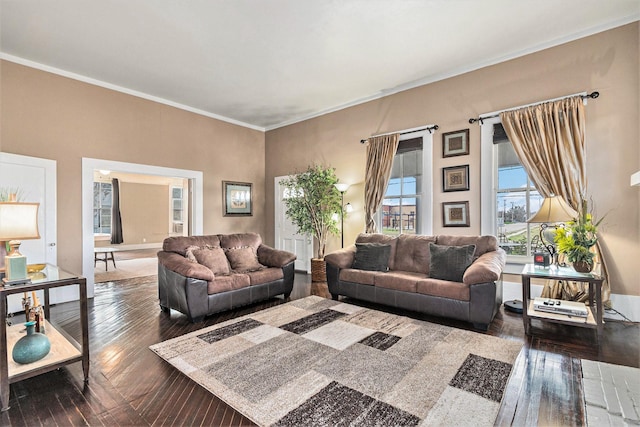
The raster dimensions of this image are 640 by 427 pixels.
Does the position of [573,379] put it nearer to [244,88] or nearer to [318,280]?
[318,280]

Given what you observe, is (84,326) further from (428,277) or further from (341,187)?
(341,187)

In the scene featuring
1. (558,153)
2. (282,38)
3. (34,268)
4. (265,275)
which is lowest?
(265,275)

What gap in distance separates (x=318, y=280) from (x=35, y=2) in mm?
4942

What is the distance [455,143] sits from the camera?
4.65 meters

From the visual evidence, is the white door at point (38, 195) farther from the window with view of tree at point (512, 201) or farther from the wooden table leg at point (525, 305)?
the window with view of tree at point (512, 201)

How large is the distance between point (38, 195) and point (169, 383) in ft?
11.9

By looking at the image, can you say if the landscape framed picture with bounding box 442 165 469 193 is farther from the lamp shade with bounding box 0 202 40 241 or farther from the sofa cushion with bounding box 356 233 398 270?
the lamp shade with bounding box 0 202 40 241

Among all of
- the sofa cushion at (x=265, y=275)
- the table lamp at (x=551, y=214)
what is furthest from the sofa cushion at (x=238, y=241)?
the table lamp at (x=551, y=214)

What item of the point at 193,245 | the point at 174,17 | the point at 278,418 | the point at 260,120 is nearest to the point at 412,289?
the point at 278,418

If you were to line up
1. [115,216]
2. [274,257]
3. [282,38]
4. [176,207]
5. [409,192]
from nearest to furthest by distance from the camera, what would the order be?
[282,38]
[274,257]
[409,192]
[115,216]
[176,207]

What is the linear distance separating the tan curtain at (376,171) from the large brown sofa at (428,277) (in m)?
0.63

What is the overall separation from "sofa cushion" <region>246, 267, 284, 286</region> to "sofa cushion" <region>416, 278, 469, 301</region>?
1.87 meters

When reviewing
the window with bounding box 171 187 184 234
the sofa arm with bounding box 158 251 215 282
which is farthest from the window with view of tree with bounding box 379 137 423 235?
the window with bounding box 171 187 184 234

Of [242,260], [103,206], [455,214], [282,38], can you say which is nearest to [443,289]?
[455,214]
